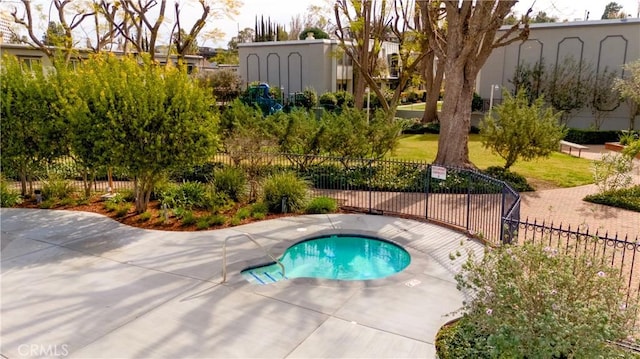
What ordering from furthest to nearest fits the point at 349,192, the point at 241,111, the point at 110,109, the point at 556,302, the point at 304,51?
the point at 304,51, the point at 241,111, the point at 349,192, the point at 110,109, the point at 556,302

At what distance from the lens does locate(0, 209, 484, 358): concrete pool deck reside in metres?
6.00

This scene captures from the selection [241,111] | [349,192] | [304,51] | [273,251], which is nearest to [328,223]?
[273,251]

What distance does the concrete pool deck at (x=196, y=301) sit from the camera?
6004 mm

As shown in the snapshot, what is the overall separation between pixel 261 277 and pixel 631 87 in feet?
74.9

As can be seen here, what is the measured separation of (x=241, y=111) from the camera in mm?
17906

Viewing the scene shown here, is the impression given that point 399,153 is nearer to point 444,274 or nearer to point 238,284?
point 444,274

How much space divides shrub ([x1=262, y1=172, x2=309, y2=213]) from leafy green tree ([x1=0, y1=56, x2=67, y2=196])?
205 inches

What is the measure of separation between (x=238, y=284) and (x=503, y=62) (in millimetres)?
27373

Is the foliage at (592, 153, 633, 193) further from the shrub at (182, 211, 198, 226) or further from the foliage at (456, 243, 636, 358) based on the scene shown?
the shrub at (182, 211, 198, 226)

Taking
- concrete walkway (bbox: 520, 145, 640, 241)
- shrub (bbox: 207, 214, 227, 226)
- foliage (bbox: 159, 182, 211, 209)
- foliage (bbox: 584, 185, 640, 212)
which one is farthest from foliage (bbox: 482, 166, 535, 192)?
foliage (bbox: 159, 182, 211, 209)

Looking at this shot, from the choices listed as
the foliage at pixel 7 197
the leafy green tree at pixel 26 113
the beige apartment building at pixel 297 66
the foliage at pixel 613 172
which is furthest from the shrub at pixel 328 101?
the foliage at pixel 7 197

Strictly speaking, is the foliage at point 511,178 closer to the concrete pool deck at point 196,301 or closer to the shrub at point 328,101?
the concrete pool deck at point 196,301

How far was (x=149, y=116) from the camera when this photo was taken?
10555mm

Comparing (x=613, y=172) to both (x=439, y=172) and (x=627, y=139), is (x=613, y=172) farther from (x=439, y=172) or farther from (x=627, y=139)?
(x=439, y=172)
